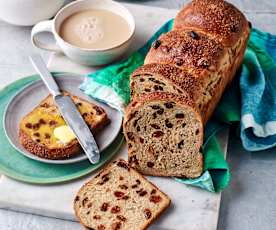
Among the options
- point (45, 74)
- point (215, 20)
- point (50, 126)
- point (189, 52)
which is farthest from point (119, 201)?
point (215, 20)

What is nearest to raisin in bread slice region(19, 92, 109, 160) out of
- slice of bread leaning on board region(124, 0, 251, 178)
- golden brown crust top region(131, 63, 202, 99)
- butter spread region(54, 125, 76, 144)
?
butter spread region(54, 125, 76, 144)

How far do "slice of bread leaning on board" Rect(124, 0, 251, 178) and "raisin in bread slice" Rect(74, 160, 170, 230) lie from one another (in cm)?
11

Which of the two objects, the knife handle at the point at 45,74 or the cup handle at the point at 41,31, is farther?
the cup handle at the point at 41,31

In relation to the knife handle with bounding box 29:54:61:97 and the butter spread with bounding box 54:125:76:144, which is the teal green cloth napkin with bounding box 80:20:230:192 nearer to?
the knife handle with bounding box 29:54:61:97

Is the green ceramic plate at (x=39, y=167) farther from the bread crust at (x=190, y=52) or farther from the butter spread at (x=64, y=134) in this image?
the bread crust at (x=190, y=52)

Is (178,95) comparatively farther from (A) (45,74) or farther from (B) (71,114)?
(A) (45,74)

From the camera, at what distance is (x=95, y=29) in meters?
3.12

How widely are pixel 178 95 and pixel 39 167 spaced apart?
704 mm

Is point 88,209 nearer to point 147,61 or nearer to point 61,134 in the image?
point 61,134

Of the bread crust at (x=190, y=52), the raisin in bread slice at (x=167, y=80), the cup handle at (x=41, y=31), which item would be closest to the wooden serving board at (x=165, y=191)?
the raisin in bread slice at (x=167, y=80)

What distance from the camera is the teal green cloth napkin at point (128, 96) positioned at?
2572mm

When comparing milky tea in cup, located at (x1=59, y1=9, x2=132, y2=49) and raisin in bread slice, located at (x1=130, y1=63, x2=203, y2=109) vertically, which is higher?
raisin in bread slice, located at (x1=130, y1=63, x2=203, y2=109)

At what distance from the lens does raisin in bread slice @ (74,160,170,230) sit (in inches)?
93.7

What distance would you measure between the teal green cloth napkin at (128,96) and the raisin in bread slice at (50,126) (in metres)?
0.11
